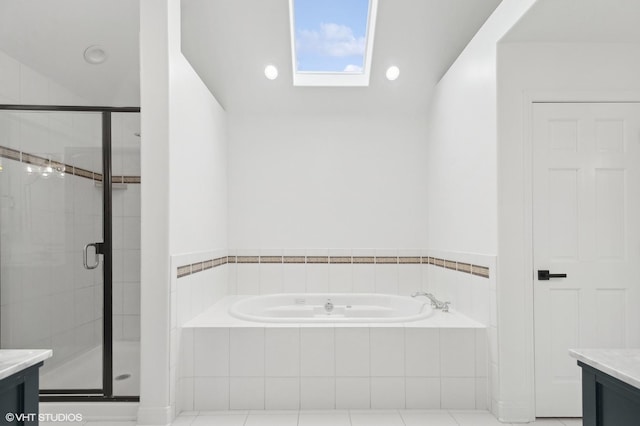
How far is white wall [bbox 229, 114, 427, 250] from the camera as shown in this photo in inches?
159

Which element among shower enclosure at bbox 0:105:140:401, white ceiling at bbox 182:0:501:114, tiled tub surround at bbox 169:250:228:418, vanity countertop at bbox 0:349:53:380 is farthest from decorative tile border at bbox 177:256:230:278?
white ceiling at bbox 182:0:501:114

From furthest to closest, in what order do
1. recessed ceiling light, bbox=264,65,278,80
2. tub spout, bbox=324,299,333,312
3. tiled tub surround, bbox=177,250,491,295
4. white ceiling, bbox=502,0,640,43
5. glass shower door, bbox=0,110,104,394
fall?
tiled tub surround, bbox=177,250,491,295
tub spout, bbox=324,299,333,312
recessed ceiling light, bbox=264,65,278,80
glass shower door, bbox=0,110,104,394
white ceiling, bbox=502,0,640,43

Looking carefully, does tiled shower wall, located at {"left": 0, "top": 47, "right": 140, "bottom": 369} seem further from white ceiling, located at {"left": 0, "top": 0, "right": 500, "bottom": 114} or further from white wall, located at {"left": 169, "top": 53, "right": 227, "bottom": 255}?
white wall, located at {"left": 169, "top": 53, "right": 227, "bottom": 255}

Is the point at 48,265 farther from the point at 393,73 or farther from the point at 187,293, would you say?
the point at 393,73

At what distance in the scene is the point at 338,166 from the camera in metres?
4.06

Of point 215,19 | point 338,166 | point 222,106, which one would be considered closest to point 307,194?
point 338,166

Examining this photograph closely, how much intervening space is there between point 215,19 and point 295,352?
8.58 feet

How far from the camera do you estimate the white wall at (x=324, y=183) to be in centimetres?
405

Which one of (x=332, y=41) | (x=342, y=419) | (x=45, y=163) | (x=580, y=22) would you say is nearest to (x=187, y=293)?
(x=342, y=419)

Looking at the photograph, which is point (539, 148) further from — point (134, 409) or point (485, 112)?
point (134, 409)

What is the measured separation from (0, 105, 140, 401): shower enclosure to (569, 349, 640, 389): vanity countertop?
260 centimetres

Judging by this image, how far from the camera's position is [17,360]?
1.20 metres

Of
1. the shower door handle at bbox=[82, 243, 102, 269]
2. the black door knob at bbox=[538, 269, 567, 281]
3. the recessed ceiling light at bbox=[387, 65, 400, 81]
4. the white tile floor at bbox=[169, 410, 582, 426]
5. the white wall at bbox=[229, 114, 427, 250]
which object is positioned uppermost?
the recessed ceiling light at bbox=[387, 65, 400, 81]

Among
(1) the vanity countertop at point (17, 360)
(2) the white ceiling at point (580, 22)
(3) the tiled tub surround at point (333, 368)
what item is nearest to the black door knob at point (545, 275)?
(3) the tiled tub surround at point (333, 368)
